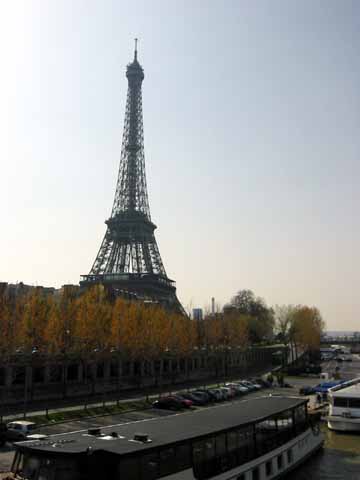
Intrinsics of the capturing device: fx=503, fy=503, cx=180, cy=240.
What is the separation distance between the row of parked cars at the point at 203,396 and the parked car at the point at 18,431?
61.3 feet

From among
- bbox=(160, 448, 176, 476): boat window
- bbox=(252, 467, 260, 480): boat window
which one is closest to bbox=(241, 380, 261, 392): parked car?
bbox=(252, 467, 260, 480): boat window

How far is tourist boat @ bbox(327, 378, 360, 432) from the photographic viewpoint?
147 ft

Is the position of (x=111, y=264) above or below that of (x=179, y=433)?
above

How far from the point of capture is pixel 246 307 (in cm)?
18662

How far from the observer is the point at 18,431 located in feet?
113

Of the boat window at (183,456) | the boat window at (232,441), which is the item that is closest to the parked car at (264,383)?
the boat window at (232,441)

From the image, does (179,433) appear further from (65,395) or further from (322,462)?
(65,395)

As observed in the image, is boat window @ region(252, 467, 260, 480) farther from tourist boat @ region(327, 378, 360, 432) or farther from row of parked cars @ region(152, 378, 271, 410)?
row of parked cars @ region(152, 378, 271, 410)

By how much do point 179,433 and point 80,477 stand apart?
21.5ft

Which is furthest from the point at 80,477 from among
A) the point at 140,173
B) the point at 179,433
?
the point at 140,173

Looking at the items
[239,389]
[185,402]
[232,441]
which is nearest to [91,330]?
[185,402]

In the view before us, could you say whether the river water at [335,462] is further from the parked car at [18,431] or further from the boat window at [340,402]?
the parked car at [18,431]

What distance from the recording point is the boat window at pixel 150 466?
779 inches

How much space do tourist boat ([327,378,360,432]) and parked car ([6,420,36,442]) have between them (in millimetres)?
26777
